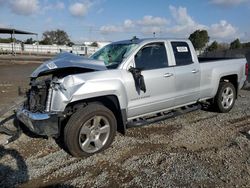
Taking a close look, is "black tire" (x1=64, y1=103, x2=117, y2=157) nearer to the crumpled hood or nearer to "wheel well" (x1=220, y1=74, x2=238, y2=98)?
the crumpled hood

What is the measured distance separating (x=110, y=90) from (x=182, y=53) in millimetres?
2248

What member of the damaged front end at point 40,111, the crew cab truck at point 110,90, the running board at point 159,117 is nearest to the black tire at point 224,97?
the crew cab truck at point 110,90

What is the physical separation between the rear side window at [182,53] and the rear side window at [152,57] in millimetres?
333

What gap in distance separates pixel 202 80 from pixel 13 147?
4138 millimetres

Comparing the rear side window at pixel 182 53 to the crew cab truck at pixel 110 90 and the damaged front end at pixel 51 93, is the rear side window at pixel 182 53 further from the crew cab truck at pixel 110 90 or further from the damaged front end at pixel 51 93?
the damaged front end at pixel 51 93

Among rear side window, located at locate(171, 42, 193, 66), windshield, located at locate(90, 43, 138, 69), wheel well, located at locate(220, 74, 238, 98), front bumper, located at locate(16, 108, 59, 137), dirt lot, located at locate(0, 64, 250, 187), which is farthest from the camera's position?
wheel well, located at locate(220, 74, 238, 98)

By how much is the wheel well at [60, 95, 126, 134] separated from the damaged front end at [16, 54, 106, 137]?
23 centimetres

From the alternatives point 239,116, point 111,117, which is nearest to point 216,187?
point 111,117

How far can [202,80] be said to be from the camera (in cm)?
709

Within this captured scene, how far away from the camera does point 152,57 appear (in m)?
6.19

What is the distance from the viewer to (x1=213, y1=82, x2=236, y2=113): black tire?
7750mm

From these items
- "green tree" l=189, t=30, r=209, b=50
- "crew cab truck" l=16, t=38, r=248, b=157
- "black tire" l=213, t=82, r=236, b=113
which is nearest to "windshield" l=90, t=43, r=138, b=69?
"crew cab truck" l=16, t=38, r=248, b=157

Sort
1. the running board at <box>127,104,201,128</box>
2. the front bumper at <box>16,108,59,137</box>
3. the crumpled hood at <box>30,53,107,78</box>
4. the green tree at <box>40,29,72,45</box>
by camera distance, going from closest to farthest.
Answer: the front bumper at <box>16,108,59,137</box> → the crumpled hood at <box>30,53,107,78</box> → the running board at <box>127,104,201,128</box> → the green tree at <box>40,29,72,45</box>

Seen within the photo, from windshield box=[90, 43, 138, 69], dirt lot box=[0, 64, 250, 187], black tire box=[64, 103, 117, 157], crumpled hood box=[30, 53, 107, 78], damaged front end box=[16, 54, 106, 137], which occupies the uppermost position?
windshield box=[90, 43, 138, 69]
